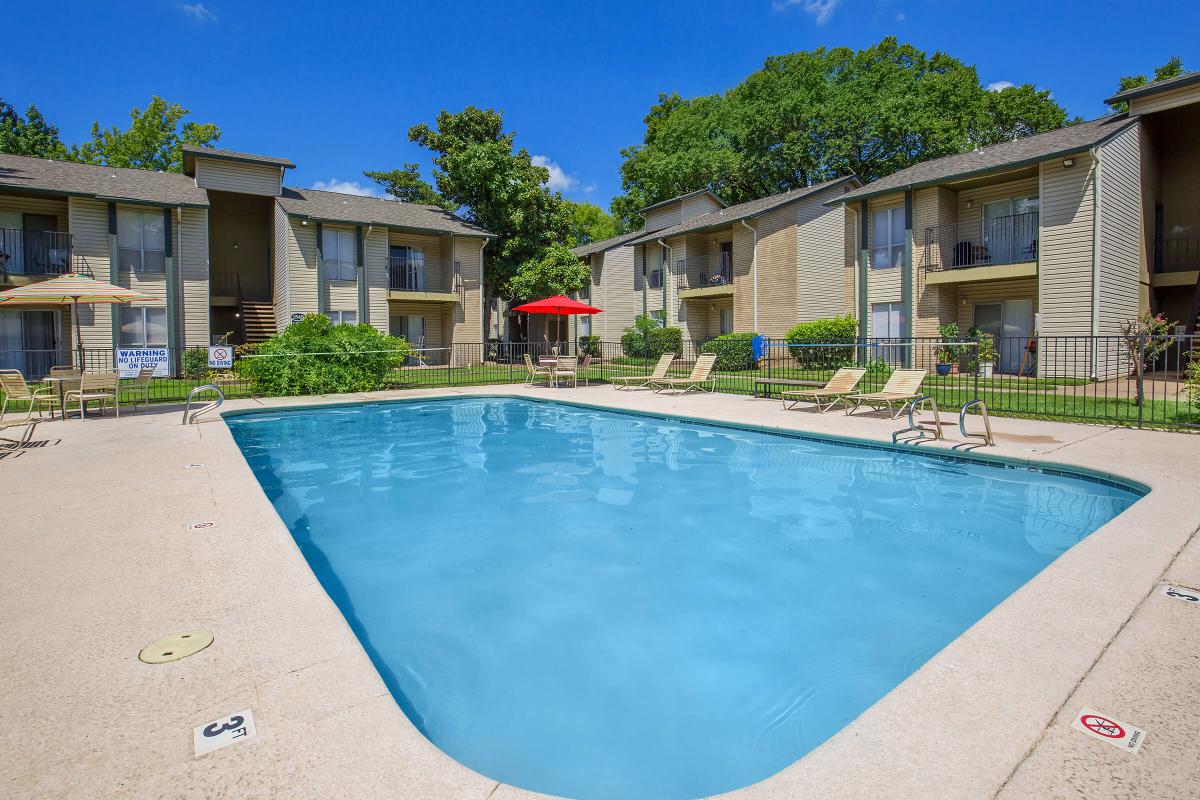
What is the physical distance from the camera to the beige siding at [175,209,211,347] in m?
23.6

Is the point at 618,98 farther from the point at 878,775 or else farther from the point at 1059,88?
the point at 878,775

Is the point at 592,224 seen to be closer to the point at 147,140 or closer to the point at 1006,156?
the point at 147,140

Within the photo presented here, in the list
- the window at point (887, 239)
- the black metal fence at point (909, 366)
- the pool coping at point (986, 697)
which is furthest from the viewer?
the window at point (887, 239)

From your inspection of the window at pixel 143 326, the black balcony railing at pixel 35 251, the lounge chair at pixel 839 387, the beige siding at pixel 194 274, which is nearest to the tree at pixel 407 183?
the beige siding at pixel 194 274

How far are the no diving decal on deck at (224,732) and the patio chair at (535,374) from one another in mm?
17077

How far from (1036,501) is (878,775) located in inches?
249

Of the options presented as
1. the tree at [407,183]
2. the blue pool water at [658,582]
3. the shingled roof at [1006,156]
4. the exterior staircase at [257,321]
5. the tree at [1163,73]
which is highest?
the tree at [1163,73]

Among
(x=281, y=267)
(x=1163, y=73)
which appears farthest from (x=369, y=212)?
(x=1163, y=73)

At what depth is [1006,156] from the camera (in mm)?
19453

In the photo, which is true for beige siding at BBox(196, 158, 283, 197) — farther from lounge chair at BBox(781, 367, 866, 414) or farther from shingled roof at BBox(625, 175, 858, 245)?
lounge chair at BBox(781, 367, 866, 414)

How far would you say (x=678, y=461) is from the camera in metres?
9.61

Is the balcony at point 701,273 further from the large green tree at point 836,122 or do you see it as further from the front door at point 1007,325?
the large green tree at point 836,122

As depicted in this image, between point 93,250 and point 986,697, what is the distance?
92.1 feet

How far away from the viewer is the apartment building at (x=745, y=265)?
87.8 ft
